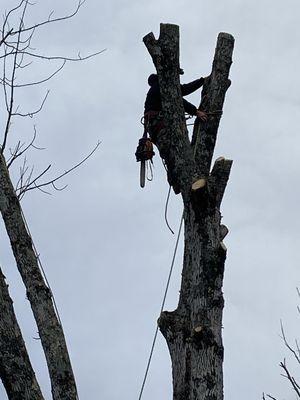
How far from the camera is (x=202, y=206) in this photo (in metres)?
3.98

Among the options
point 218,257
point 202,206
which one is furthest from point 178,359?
Result: point 202,206

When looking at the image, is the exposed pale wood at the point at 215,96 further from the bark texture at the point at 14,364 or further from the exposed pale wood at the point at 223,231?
the bark texture at the point at 14,364

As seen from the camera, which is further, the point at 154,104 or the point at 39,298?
the point at 154,104

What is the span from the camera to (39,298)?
4.30 meters

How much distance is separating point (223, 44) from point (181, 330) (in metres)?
1.79

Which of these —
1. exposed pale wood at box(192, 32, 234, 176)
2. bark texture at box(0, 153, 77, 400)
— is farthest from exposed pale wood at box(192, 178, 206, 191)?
bark texture at box(0, 153, 77, 400)

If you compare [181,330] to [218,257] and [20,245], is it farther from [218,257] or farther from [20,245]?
[20,245]

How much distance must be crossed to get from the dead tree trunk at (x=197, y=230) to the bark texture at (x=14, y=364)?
2.53ft

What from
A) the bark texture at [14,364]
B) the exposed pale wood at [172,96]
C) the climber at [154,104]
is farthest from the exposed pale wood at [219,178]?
the bark texture at [14,364]

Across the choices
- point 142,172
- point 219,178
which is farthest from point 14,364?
point 142,172

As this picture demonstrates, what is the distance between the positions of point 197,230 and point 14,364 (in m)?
1.23

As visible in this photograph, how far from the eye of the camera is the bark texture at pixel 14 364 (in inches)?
155

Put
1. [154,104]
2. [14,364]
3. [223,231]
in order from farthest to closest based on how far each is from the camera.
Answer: [154,104] < [223,231] < [14,364]

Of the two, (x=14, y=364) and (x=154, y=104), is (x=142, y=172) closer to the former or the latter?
(x=154, y=104)
